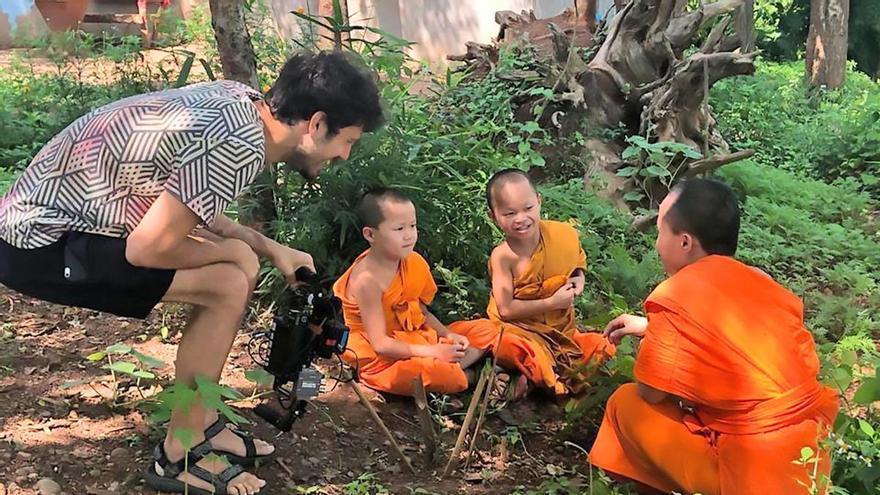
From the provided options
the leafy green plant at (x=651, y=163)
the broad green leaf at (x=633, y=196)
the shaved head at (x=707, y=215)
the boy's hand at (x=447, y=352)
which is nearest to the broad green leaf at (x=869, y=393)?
the shaved head at (x=707, y=215)

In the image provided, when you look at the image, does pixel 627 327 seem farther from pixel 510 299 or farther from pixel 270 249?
pixel 270 249

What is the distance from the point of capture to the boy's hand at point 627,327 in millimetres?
3051

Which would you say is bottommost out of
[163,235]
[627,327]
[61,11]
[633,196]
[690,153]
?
[633,196]

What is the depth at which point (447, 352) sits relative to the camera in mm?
3496

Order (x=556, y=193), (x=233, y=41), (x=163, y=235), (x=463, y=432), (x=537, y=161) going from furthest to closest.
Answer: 1. (x=537, y=161)
2. (x=556, y=193)
3. (x=233, y=41)
4. (x=463, y=432)
5. (x=163, y=235)

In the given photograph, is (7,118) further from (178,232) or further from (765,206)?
(765,206)

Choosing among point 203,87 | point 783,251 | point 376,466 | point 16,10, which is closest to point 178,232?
point 203,87

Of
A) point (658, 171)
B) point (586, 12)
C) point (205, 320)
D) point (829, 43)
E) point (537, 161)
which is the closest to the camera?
point (205, 320)

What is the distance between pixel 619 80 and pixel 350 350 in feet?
11.6

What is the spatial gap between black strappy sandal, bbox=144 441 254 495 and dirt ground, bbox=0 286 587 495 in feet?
0.28

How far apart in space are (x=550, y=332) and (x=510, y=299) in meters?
0.23

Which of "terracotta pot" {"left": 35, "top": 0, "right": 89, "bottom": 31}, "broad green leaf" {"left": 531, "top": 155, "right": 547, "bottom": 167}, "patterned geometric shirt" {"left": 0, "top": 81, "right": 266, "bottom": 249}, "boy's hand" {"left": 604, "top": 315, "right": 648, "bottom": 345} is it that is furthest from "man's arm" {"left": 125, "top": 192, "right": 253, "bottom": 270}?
"terracotta pot" {"left": 35, "top": 0, "right": 89, "bottom": 31}

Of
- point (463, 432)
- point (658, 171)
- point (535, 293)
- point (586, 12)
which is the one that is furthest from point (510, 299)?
point (586, 12)

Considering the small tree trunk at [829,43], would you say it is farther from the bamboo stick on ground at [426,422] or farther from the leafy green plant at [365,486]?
the leafy green plant at [365,486]
